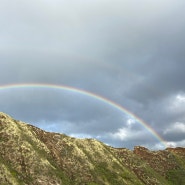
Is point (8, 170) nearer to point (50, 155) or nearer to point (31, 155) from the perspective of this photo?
point (31, 155)

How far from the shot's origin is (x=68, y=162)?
5002 inches

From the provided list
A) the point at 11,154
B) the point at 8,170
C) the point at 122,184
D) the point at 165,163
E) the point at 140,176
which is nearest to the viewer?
the point at 8,170

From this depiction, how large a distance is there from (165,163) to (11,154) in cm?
8080

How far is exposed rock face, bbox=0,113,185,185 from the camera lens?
110438mm

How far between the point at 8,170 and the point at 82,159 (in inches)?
1372

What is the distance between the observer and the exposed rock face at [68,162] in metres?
110

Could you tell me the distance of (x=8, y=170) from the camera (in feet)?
347

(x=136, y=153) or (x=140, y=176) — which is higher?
(x=136, y=153)

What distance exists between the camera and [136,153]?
17212cm

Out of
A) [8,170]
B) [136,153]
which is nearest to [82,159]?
[8,170]

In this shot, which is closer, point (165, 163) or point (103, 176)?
point (103, 176)

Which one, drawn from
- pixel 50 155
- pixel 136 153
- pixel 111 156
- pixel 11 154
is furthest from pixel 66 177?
pixel 136 153

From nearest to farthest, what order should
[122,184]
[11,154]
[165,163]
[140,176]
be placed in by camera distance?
[11,154]
[122,184]
[140,176]
[165,163]

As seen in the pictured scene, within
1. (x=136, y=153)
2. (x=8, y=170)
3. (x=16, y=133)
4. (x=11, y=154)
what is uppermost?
(x=136, y=153)
